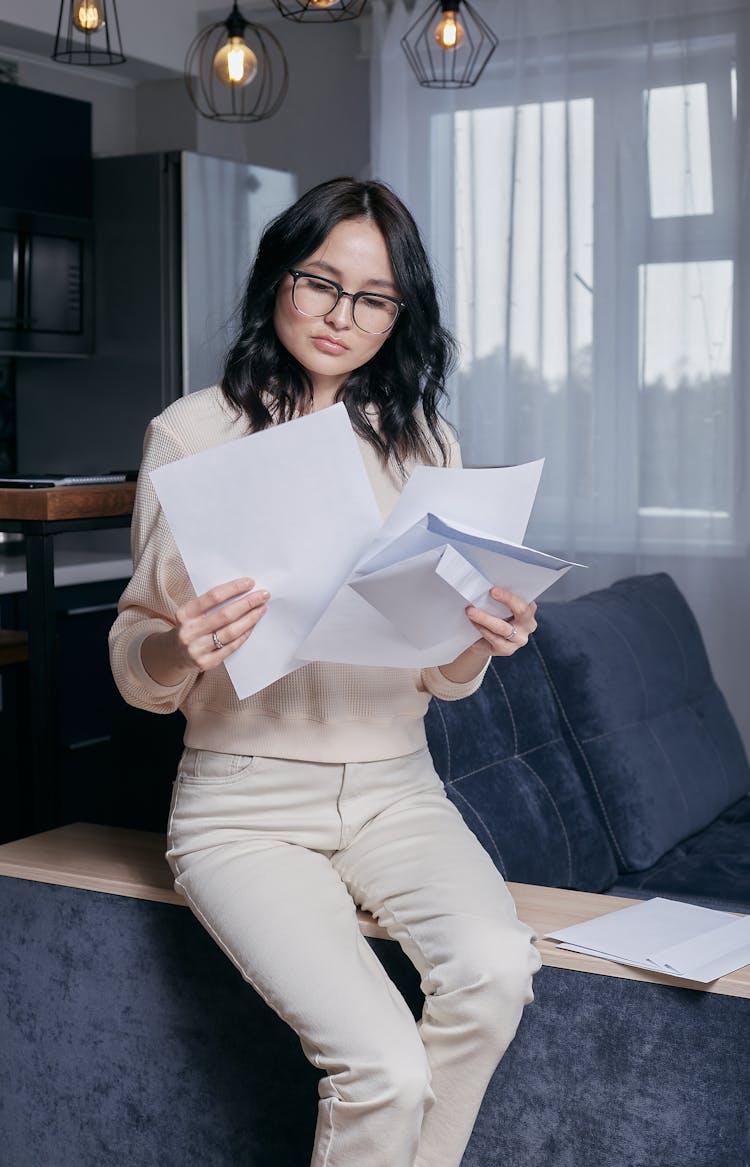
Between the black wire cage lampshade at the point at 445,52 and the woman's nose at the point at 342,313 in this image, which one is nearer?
the woman's nose at the point at 342,313

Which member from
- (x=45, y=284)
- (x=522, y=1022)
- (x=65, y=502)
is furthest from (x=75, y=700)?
(x=522, y=1022)

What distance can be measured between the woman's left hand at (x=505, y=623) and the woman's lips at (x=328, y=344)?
0.38 metres

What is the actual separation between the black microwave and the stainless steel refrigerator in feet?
0.25

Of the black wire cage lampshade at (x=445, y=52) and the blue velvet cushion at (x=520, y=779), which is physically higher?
the black wire cage lampshade at (x=445, y=52)

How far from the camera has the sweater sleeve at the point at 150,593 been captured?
1502 mm

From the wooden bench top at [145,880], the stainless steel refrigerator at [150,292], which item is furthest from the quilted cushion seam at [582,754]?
the stainless steel refrigerator at [150,292]

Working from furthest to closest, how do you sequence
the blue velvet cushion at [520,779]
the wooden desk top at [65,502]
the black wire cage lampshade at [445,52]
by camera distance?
1. the black wire cage lampshade at [445,52]
2. the blue velvet cushion at [520,779]
3. the wooden desk top at [65,502]

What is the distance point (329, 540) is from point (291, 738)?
11.1 inches

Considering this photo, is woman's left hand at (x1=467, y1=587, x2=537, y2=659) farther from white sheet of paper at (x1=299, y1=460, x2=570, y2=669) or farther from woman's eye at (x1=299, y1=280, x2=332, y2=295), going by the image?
woman's eye at (x1=299, y1=280, x2=332, y2=295)

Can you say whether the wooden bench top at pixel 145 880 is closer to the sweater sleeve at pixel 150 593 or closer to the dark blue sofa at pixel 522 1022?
the dark blue sofa at pixel 522 1022

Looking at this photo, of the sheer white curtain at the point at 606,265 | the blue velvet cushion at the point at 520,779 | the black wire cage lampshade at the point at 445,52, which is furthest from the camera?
the black wire cage lampshade at the point at 445,52

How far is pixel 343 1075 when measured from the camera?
1323 millimetres

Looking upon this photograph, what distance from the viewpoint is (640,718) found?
2527 millimetres

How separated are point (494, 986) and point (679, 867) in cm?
107
